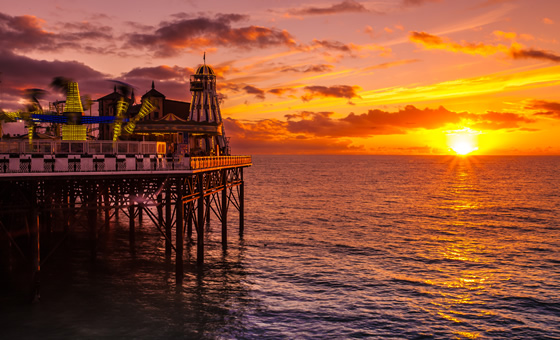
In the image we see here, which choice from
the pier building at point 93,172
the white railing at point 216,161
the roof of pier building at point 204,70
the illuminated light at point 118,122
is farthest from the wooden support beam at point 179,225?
the roof of pier building at point 204,70

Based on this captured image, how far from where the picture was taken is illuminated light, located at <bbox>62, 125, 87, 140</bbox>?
32.3 meters

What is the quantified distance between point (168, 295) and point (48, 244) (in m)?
18.8

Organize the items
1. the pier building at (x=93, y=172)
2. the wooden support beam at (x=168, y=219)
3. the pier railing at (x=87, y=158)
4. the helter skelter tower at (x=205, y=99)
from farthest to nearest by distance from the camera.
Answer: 1. the helter skelter tower at (x=205, y=99)
2. the wooden support beam at (x=168, y=219)
3. the pier building at (x=93, y=172)
4. the pier railing at (x=87, y=158)

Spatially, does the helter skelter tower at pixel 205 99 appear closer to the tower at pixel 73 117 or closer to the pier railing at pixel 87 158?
the tower at pixel 73 117

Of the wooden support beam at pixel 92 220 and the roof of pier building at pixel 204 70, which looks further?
the roof of pier building at pixel 204 70

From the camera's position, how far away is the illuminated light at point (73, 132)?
3234 centimetres

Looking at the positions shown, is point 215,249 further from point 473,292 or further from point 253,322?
point 473,292

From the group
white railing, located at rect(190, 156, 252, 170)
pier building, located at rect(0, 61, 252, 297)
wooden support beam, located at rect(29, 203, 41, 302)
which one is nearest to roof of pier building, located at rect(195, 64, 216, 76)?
white railing, located at rect(190, 156, 252, 170)

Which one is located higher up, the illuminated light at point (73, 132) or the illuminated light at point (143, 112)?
the illuminated light at point (143, 112)

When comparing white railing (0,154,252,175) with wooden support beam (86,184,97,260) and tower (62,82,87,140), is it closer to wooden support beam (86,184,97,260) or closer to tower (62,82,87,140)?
wooden support beam (86,184,97,260)

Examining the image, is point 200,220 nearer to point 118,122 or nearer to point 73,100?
point 118,122

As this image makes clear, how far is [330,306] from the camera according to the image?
2788cm

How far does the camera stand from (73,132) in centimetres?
3259

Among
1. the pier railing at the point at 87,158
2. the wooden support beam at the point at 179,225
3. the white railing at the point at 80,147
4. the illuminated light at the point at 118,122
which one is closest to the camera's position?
the pier railing at the point at 87,158
